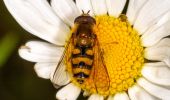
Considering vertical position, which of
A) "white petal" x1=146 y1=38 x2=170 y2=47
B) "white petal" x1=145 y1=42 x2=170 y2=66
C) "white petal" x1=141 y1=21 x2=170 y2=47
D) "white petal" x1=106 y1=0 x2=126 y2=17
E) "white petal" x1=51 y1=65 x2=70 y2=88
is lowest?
"white petal" x1=51 y1=65 x2=70 y2=88

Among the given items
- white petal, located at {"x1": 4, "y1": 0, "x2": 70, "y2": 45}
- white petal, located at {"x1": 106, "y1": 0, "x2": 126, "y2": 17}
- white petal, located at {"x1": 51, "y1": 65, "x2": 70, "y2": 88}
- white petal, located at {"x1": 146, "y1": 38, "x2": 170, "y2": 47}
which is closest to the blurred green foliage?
white petal, located at {"x1": 4, "y1": 0, "x2": 70, "y2": 45}

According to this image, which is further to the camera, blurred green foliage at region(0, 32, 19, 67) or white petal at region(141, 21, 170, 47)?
blurred green foliage at region(0, 32, 19, 67)

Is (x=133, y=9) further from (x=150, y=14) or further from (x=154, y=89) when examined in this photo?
(x=154, y=89)

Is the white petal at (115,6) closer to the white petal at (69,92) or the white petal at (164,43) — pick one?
the white petal at (164,43)

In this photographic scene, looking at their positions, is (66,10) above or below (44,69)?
above

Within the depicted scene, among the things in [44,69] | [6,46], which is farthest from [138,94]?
[6,46]

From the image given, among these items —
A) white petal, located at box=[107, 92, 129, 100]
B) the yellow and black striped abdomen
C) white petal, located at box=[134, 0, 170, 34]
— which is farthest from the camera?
white petal, located at box=[107, 92, 129, 100]

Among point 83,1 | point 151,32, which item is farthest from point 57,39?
point 151,32

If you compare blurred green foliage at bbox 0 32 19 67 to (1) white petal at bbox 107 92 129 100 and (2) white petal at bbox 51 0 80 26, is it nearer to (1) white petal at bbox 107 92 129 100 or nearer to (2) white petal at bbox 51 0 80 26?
(2) white petal at bbox 51 0 80 26

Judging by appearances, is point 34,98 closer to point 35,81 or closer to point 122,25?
point 35,81
